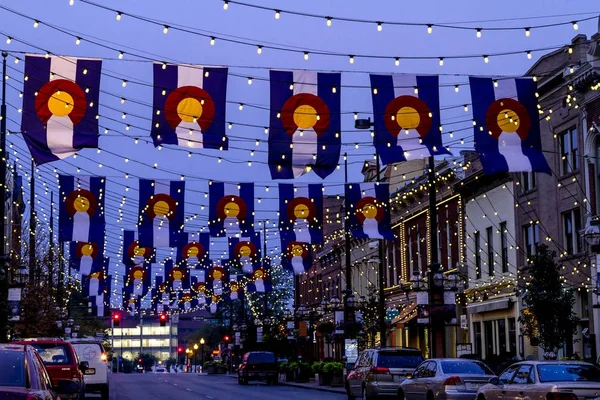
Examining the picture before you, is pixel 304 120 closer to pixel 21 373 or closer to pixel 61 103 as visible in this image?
pixel 61 103

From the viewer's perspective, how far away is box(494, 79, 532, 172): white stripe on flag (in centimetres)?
2744

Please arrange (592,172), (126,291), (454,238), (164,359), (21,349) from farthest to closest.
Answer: (164,359) → (126,291) → (454,238) → (592,172) → (21,349)

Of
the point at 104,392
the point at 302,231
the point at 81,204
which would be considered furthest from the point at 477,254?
the point at 104,392

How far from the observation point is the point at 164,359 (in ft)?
646

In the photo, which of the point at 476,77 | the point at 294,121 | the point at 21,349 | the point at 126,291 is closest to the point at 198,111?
the point at 294,121

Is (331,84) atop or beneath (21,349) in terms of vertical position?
atop

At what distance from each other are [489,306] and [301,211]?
11.4 meters

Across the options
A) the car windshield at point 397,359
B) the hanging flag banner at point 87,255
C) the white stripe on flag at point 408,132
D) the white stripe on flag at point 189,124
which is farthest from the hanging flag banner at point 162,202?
the white stripe on flag at point 408,132

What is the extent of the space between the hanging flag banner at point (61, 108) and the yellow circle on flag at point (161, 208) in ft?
36.2

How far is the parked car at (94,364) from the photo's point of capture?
107ft

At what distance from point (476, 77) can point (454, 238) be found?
23.7 metres

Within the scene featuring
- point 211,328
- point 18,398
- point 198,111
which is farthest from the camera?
point 211,328

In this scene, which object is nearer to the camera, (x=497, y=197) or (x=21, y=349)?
(x=21, y=349)

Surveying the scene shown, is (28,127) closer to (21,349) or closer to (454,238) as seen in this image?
(21,349)
